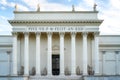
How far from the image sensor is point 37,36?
47.0 metres

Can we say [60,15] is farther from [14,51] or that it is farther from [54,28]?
[14,51]

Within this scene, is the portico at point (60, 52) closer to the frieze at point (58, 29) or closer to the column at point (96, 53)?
the column at point (96, 53)

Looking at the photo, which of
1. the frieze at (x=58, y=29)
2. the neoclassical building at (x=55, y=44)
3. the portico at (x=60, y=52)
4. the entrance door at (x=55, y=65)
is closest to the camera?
the portico at (x=60, y=52)

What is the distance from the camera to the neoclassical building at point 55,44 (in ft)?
153

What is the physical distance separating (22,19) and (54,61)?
8.71 meters

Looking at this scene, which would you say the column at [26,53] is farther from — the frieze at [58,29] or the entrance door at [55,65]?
the entrance door at [55,65]

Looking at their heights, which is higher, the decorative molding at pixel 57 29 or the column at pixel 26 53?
the decorative molding at pixel 57 29

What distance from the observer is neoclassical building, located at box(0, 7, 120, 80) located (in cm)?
4662

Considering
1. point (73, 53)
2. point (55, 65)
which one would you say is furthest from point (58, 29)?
point (55, 65)

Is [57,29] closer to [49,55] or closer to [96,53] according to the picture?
[49,55]

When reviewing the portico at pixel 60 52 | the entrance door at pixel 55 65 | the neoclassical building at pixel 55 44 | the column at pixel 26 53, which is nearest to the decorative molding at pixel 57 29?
the neoclassical building at pixel 55 44

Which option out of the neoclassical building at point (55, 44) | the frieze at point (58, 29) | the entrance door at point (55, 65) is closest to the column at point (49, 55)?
the neoclassical building at point (55, 44)

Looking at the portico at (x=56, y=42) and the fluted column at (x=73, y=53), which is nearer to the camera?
the fluted column at (x=73, y=53)

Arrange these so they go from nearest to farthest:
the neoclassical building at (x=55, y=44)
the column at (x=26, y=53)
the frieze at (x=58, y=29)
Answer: the column at (x=26, y=53)
the neoclassical building at (x=55, y=44)
the frieze at (x=58, y=29)
